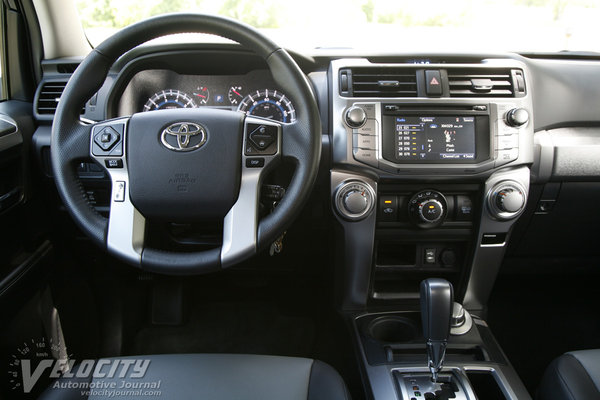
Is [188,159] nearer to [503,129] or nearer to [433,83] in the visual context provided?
[433,83]

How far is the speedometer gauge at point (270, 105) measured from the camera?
1.64 meters

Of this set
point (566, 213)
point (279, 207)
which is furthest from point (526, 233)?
point (279, 207)

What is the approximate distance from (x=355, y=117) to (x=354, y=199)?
26cm

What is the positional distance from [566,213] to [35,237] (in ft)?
6.78

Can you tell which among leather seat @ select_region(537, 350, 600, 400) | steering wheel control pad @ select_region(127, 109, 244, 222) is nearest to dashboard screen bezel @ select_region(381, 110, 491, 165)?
steering wheel control pad @ select_region(127, 109, 244, 222)

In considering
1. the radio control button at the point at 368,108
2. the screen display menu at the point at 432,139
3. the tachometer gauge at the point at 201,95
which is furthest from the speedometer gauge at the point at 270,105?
the screen display menu at the point at 432,139

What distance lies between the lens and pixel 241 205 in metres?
1.18

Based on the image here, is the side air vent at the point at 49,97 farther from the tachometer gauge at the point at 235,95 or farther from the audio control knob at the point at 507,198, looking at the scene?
the audio control knob at the point at 507,198

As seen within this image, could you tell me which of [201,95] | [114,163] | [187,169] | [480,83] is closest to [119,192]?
[114,163]

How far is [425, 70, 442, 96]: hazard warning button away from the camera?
1527 millimetres

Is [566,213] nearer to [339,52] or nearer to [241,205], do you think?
[339,52]

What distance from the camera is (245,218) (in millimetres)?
1167

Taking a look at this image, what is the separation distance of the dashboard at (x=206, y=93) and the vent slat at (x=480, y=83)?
1.83 feet

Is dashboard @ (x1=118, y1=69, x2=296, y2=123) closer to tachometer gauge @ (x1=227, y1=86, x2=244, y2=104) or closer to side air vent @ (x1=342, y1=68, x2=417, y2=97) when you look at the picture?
tachometer gauge @ (x1=227, y1=86, x2=244, y2=104)
